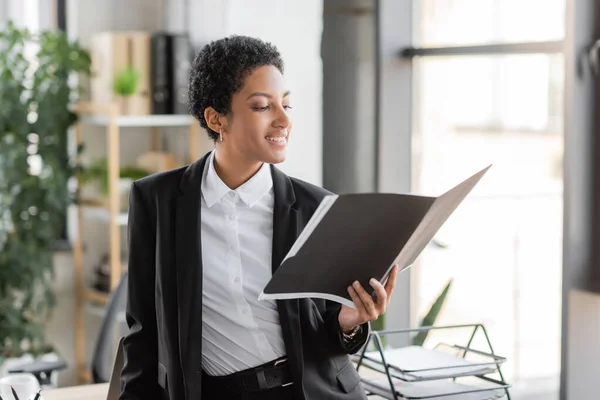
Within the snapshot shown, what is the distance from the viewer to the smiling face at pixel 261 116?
56.9 inches

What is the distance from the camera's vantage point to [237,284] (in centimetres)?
148

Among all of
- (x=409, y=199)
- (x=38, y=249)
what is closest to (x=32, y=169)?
(x=38, y=249)

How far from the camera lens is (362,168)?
A: 3.05m

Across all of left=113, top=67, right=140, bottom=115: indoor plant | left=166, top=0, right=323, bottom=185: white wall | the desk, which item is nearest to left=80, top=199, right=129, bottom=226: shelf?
left=113, top=67, right=140, bottom=115: indoor plant

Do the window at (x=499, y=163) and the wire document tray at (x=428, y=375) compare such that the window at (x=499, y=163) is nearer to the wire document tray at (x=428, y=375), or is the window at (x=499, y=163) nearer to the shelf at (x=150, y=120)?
the wire document tray at (x=428, y=375)

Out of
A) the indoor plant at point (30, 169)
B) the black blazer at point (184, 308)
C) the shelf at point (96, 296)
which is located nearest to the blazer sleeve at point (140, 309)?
the black blazer at point (184, 308)

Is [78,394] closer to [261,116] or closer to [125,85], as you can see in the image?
[261,116]

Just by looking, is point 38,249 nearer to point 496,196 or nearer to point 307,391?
point 496,196

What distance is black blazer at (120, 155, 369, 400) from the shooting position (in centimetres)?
146

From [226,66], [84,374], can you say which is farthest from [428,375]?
[84,374]

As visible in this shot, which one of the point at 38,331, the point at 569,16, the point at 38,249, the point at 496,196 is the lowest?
the point at 38,331

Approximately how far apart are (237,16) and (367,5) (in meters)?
0.66

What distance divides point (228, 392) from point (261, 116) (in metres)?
0.46

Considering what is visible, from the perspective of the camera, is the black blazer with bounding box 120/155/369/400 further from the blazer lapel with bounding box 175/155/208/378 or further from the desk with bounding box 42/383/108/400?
the desk with bounding box 42/383/108/400
